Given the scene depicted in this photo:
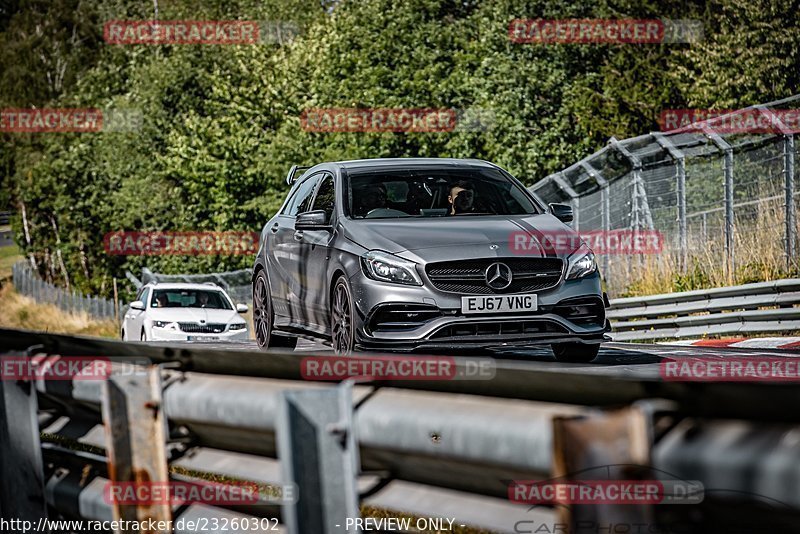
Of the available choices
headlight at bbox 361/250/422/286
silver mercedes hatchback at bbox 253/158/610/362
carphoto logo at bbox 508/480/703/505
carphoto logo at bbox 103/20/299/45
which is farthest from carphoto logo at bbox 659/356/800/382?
carphoto logo at bbox 103/20/299/45

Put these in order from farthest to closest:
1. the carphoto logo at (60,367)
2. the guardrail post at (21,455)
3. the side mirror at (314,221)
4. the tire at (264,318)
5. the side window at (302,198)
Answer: the tire at (264,318) < the side window at (302,198) < the side mirror at (314,221) < the guardrail post at (21,455) < the carphoto logo at (60,367)

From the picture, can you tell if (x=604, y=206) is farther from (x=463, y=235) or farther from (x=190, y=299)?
(x=463, y=235)

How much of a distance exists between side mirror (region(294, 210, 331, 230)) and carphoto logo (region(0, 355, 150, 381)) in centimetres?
562

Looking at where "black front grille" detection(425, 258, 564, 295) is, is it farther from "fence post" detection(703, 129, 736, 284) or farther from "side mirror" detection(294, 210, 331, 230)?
"fence post" detection(703, 129, 736, 284)

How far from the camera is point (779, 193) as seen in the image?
17.7 m

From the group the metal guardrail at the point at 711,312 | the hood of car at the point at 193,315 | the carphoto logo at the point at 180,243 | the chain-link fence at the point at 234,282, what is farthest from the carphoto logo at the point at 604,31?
the metal guardrail at the point at 711,312

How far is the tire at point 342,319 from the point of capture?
31.9ft

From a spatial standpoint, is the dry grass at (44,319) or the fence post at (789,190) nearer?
the fence post at (789,190)

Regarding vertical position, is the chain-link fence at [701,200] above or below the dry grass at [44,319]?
above

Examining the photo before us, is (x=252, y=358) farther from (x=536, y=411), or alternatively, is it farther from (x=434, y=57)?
(x=434, y=57)

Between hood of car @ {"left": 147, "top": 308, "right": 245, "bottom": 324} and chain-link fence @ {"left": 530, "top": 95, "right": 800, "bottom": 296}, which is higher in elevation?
chain-link fence @ {"left": 530, "top": 95, "right": 800, "bottom": 296}

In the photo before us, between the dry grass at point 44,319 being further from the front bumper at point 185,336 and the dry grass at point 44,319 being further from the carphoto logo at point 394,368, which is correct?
the carphoto logo at point 394,368

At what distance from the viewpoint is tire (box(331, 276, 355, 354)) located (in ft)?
31.9

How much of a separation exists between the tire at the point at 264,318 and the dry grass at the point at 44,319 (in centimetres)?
3228
